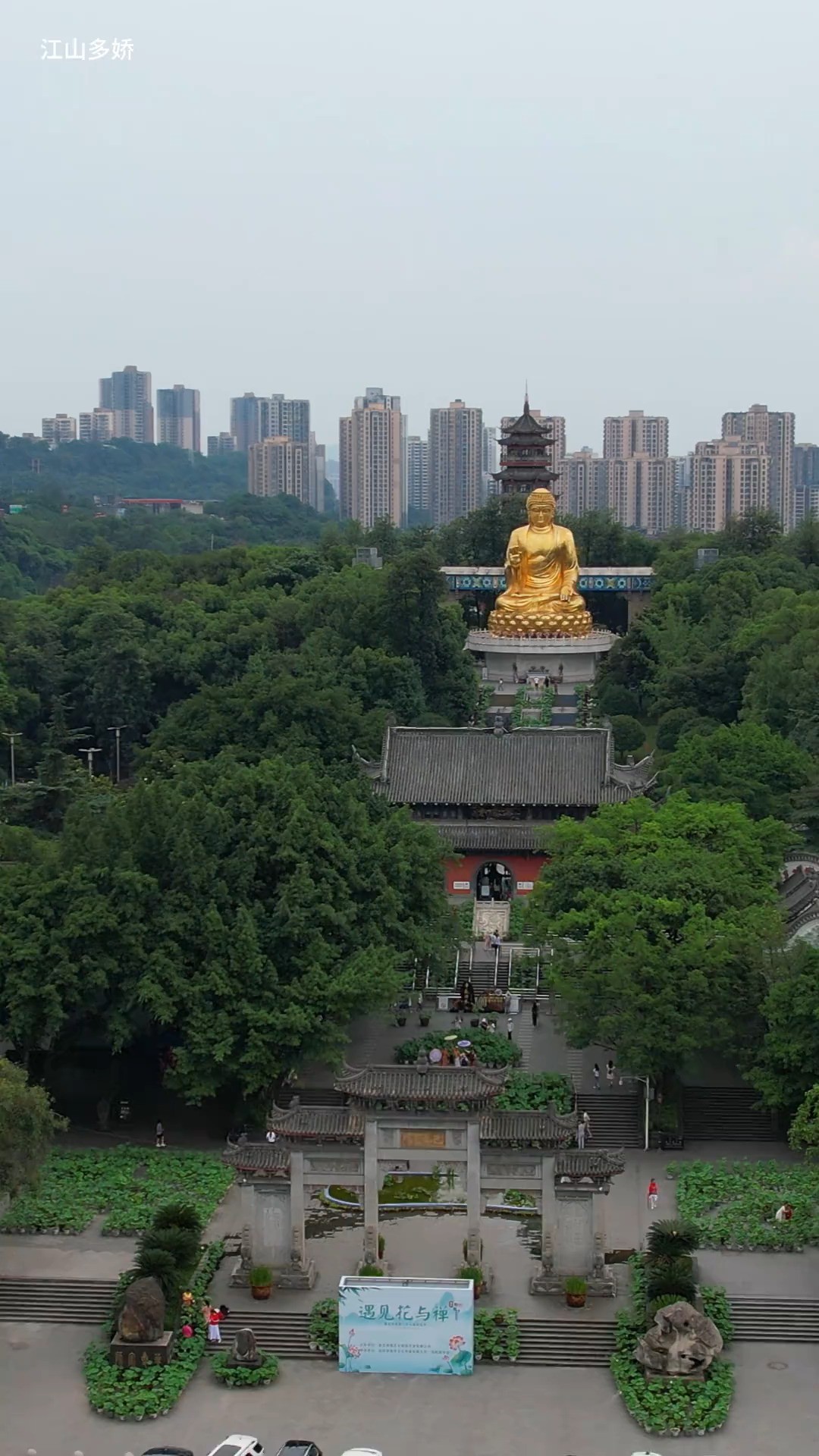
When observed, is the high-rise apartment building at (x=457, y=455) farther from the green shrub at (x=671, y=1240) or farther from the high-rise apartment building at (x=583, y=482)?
the green shrub at (x=671, y=1240)

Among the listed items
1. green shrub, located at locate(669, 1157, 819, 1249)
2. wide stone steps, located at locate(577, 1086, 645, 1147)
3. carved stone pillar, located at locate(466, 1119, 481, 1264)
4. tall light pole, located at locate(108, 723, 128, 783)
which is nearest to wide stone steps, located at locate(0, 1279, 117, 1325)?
carved stone pillar, located at locate(466, 1119, 481, 1264)

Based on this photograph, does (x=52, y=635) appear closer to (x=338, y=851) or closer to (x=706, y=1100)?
(x=338, y=851)

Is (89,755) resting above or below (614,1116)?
above

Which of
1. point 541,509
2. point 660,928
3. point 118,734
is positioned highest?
point 541,509

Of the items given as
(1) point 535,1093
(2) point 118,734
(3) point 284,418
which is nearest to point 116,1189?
(1) point 535,1093

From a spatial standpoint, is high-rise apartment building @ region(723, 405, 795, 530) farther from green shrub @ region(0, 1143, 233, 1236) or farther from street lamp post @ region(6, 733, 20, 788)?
green shrub @ region(0, 1143, 233, 1236)

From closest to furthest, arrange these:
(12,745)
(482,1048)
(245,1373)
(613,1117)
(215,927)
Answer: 1. (245,1373)
2. (215,927)
3. (613,1117)
4. (482,1048)
5. (12,745)

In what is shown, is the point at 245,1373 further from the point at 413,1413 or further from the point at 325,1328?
the point at 413,1413
